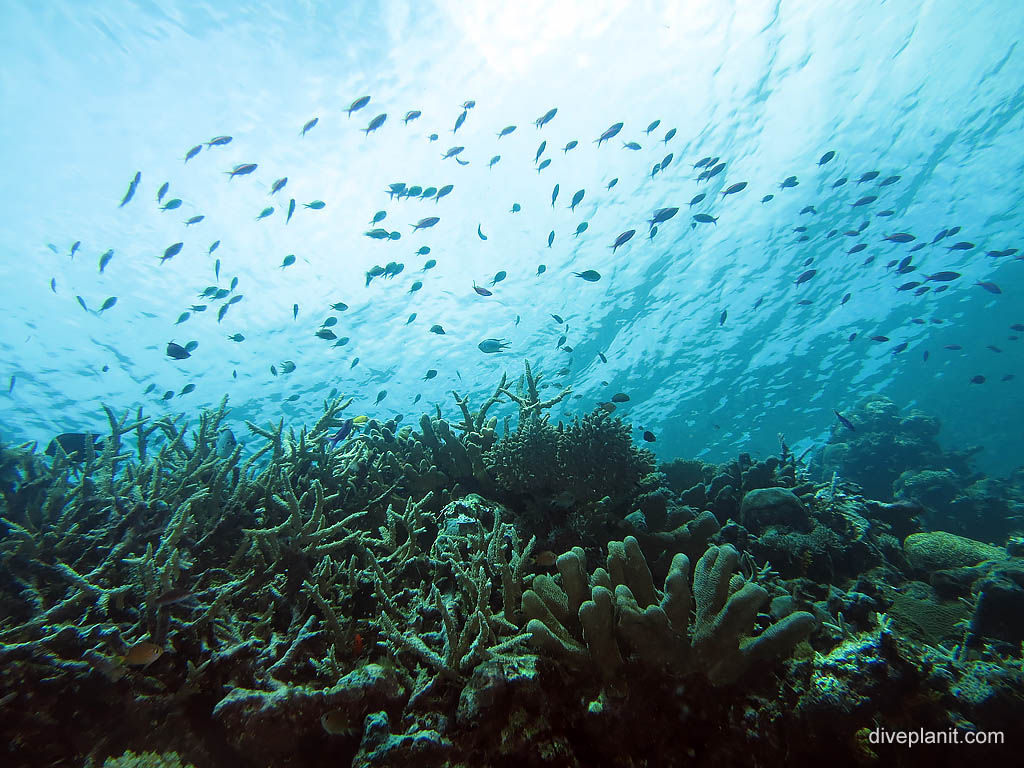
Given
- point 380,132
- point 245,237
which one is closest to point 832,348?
point 380,132

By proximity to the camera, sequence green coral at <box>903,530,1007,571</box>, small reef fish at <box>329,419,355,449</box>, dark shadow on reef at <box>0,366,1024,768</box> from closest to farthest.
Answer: dark shadow on reef at <box>0,366,1024,768</box> → green coral at <box>903,530,1007,571</box> → small reef fish at <box>329,419,355,449</box>

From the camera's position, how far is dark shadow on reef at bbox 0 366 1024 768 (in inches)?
82.6

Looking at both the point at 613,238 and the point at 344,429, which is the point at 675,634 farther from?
the point at 613,238

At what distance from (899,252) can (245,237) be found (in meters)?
31.0

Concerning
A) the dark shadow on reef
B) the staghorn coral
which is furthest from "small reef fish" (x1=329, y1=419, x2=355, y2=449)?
the staghorn coral

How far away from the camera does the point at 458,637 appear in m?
2.53

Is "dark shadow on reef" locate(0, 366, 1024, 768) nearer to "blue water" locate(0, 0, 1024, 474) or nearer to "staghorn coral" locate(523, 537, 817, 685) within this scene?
"staghorn coral" locate(523, 537, 817, 685)

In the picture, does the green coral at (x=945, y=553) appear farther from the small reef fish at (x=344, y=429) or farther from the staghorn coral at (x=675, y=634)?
the small reef fish at (x=344, y=429)

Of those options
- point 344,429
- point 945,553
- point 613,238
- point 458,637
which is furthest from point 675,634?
point 613,238

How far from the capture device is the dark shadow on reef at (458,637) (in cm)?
210

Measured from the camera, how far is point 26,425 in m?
24.7

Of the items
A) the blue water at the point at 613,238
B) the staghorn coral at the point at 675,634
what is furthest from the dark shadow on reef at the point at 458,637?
the blue water at the point at 613,238

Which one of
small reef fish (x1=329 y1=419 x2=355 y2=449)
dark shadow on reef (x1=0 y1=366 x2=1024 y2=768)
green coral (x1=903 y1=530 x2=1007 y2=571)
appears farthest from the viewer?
small reef fish (x1=329 y1=419 x2=355 y2=449)

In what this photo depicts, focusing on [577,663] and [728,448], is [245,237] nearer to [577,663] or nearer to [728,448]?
[577,663]
